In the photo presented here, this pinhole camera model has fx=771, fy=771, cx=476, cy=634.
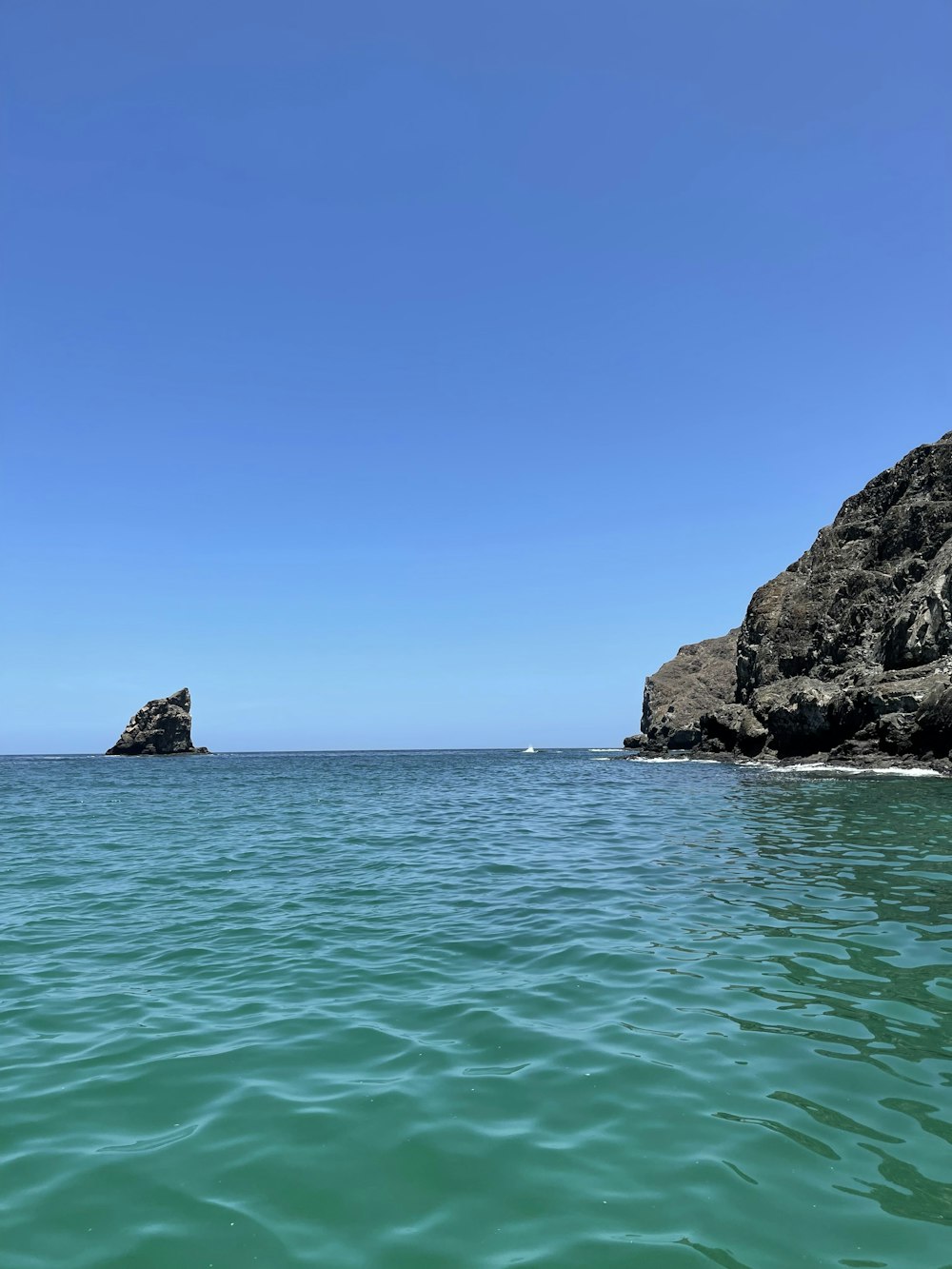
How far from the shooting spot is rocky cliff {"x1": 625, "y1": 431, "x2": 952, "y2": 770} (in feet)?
155

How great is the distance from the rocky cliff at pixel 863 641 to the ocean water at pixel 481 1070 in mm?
35162

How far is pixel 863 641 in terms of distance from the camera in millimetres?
62656

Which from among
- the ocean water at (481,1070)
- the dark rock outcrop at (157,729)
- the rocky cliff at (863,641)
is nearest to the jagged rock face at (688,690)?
the rocky cliff at (863,641)

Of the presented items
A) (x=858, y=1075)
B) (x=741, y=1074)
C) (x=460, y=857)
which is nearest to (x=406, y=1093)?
(x=741, y=1074)

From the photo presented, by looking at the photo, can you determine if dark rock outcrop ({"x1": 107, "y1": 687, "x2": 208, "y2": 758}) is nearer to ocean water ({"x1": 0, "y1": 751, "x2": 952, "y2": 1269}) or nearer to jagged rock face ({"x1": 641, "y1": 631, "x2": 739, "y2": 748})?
jagged rock face ({"x1": 641, "y1": 631, "x2": 739, "y2": 748})

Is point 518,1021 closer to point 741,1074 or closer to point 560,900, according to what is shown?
point 741,1074

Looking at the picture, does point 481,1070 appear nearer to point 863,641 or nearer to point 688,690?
point 863,641

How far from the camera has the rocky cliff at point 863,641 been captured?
155 ft

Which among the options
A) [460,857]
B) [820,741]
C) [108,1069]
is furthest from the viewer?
[820,741]

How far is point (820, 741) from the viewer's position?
54.2m

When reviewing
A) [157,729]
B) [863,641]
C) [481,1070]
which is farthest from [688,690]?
[481,1070]

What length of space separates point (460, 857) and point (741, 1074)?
40.6 feet

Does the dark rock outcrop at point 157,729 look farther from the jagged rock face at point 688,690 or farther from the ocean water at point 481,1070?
the ocean water at point 481,1070

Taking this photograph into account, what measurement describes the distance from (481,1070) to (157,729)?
16061cm
